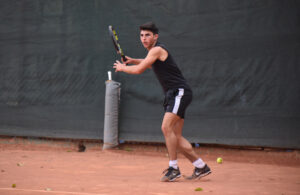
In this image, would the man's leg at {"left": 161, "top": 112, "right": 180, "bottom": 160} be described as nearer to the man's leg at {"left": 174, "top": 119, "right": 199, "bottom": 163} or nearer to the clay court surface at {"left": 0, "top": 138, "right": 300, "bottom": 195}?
the man's leg at {"left": 174, "top": 119, "right": 199, "bottom": 163}

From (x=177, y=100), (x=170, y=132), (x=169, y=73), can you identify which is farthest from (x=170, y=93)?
(x=170, y=132)

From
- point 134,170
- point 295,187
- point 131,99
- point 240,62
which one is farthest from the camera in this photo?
point 131,99

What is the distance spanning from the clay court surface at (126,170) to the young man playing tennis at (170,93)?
19 cm

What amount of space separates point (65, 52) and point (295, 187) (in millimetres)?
4661

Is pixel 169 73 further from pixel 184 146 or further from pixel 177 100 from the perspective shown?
pixel 184 146

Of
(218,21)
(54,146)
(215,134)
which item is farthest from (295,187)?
(54,146)

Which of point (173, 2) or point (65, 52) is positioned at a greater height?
point (173, 2)

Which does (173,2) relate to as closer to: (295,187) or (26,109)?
(26,109)

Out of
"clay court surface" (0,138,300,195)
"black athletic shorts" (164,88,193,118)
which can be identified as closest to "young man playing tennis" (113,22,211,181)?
"black athletic shorts" (164,88,193,118)

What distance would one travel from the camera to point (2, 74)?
7559 mm

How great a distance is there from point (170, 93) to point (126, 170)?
1.41m

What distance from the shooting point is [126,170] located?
5.26m

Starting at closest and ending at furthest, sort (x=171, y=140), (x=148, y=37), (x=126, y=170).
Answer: (x=171, y=140) → (x=148, y=37) → (x=126, y=170)

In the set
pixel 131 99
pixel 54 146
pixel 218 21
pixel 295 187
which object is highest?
pixel 218 21
